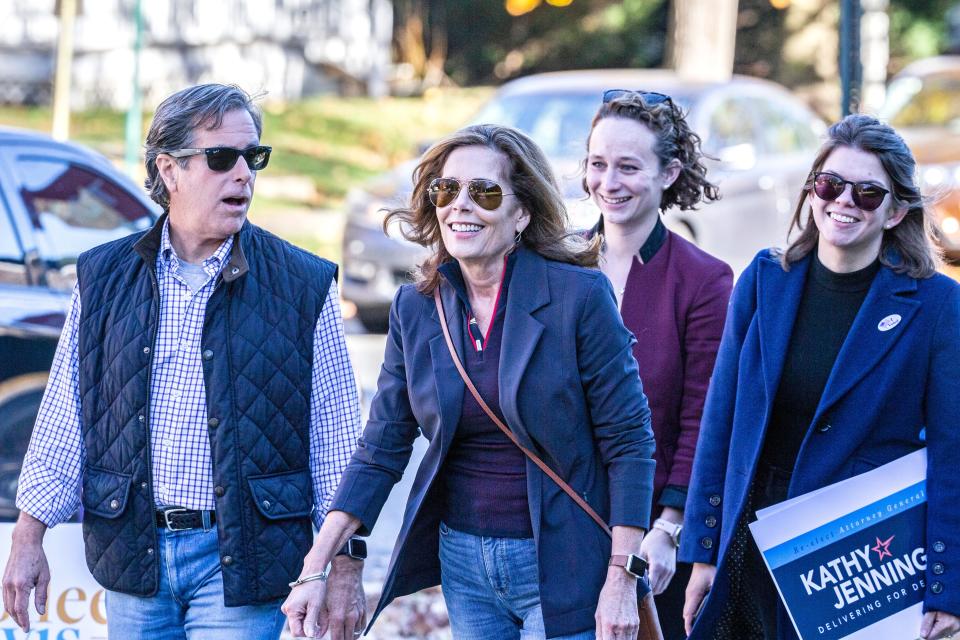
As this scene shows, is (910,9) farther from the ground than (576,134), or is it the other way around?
(910,9)

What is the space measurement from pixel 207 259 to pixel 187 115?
1.21ft

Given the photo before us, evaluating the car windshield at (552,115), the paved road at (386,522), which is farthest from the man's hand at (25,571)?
the car windshield at (552,115)

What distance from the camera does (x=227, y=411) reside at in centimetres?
346

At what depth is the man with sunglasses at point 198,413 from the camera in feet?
11.4

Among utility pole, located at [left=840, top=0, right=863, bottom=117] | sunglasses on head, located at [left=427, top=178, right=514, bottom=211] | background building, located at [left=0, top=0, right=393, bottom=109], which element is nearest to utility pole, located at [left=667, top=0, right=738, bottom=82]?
background building, located at [left=0, top=0, right=393, bottom=109]

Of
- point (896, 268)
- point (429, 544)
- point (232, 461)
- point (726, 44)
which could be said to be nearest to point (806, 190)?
point (896, 268)

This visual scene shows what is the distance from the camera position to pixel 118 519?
11.5ft

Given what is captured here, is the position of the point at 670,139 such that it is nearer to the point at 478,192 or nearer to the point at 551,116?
the point at 478,192

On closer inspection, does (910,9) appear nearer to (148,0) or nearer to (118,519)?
(148,0)

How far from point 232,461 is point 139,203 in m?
2.90

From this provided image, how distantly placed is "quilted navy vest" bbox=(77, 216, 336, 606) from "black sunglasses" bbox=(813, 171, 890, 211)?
1355mm

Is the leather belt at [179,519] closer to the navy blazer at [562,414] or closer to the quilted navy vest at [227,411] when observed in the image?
the quilted navy vest at [227,411]

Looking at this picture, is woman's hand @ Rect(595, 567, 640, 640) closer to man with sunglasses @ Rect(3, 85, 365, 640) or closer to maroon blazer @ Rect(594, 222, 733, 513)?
man with sunglasses @ Rect(3, 85, 365, 640)

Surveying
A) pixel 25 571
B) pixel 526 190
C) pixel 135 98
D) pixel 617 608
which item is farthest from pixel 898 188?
pixel 135 98
